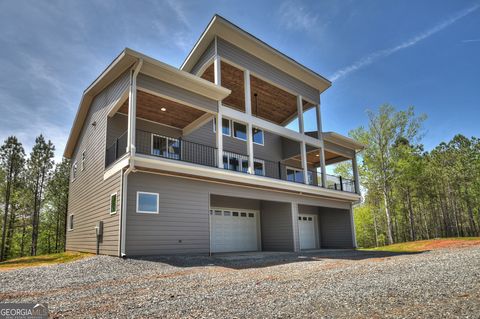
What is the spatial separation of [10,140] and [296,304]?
29211 mm

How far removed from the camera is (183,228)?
10688 millimetres

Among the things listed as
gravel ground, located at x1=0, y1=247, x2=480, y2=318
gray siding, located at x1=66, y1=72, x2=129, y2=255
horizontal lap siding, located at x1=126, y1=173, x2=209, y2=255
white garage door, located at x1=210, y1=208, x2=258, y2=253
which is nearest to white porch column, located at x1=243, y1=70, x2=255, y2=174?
horizontal lap siding, located at x1=126, y1=173, x2=209, y2=255

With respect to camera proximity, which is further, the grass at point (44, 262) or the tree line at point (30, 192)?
the tree line at point (30, 192)

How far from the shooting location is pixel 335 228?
1867 centimetres

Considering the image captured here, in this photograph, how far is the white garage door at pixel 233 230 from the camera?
1420cm

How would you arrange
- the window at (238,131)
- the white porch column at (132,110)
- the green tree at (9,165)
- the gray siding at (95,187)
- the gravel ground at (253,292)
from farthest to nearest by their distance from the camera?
1. the green tree at (9,165)
2. the window at (238,131)
3. the gray siding at (95,187)
4. the white porch column at (132,110)
5. the gravel ground at (253,292)

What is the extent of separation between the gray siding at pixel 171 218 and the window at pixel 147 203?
0.44ft

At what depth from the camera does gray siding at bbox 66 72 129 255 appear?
10406 mm

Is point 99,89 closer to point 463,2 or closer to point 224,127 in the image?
point 224,127

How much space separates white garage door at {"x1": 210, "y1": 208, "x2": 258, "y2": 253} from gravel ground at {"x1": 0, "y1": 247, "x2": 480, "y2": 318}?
21.4 ft

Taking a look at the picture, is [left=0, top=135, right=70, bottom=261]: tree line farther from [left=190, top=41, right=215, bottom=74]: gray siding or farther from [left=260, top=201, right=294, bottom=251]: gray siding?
[left=260, top=201, right=294, bottom=251]: gray siding

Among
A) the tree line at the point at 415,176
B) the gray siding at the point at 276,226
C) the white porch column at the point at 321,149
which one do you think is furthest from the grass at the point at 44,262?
the tree line at the point at 415,176

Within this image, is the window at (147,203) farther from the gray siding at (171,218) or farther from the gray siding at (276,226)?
the gray siding at (276,226)

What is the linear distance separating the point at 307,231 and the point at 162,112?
1145cm
